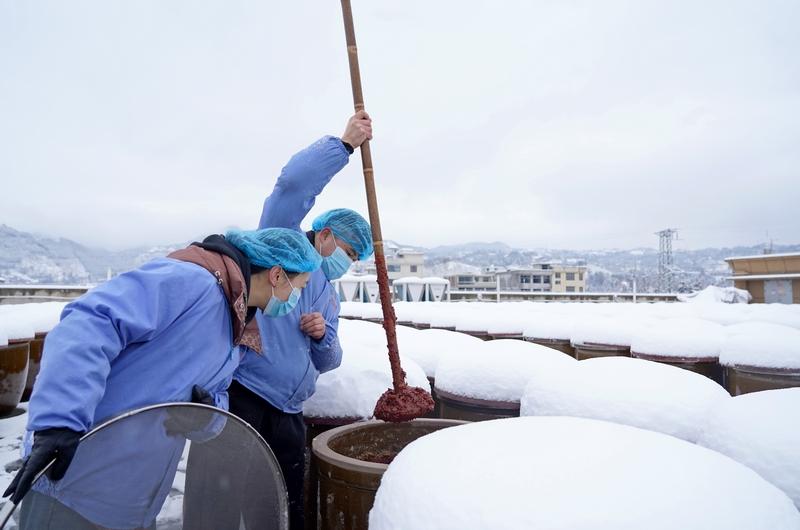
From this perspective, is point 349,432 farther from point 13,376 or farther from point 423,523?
point 13,376

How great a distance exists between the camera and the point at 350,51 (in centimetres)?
259

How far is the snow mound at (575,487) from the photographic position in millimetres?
1147

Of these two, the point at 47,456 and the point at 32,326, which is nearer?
the point at 47,456

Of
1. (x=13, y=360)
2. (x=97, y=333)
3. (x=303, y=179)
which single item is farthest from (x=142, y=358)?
(x=13, y=360)

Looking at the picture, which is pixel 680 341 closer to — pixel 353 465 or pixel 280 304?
pixel 353 465

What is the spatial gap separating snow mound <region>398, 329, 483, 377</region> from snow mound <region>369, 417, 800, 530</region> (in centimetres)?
220

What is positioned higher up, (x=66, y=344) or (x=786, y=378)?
(x=66, y=344)

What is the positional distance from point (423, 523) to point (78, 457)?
914 millimetres

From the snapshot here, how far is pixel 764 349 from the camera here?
386 centimetres

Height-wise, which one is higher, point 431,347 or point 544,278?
point 544,278

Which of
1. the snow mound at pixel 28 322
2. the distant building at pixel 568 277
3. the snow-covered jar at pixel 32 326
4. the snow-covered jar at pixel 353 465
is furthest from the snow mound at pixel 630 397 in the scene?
the distant building at pixel 568 277

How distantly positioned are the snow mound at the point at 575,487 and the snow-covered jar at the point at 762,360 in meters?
2.93

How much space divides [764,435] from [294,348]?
2070 millimetres

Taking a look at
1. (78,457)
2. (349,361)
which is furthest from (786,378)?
(78,457)
